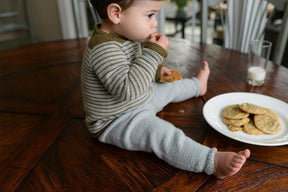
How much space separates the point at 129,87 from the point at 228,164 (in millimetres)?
291

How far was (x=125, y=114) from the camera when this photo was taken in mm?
685

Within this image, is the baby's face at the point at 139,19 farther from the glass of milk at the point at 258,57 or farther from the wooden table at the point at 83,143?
the glass of milk at the point at 258,57

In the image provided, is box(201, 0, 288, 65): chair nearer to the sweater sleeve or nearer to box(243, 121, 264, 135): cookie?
box(243, 121, 264, 135): cookie

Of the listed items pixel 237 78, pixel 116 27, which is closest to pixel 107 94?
pixel 116 27

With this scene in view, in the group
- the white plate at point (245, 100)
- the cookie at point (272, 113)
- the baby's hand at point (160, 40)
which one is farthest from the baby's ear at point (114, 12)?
the cookie at point (272, 113)

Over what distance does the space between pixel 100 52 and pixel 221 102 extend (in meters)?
0.41

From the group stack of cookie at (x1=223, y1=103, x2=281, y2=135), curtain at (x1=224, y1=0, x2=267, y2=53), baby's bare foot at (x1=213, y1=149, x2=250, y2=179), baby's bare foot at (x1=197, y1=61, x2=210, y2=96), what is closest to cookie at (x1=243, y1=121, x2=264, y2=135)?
stack of cookie at (x1=223, y1=103, x2=281, y2=135)

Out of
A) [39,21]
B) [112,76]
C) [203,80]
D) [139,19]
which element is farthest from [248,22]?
[39,21]

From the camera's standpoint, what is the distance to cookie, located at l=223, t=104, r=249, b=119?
67cm

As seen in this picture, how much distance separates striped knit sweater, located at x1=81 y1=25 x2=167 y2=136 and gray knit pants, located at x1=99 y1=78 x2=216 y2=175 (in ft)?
0.10

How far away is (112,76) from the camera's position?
62 cm

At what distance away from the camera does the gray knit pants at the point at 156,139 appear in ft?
1.79

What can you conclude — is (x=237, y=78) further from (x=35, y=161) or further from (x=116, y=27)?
(x=35, y=161)

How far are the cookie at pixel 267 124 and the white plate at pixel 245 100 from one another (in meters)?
0.01
